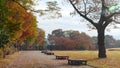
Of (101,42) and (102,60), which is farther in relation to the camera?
(101,42)

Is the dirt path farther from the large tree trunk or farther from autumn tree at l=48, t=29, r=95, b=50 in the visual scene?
autumn tree at l=48, t=29, r=95, b=50

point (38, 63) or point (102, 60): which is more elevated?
point (102, 60)

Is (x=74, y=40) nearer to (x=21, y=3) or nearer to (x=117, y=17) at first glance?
(x=117, y=17)

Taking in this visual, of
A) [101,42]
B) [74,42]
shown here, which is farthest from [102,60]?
[74,42]

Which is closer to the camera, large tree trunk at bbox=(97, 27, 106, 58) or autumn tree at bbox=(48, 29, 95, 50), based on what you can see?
large tree trunk at bbox=(97, 27, 106, 58)

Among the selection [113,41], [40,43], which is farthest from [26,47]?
[113,41]

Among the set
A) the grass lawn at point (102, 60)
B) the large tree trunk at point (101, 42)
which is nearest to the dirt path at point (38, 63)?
the grass lawn at point (102, 60)

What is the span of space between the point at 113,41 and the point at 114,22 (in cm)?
15398

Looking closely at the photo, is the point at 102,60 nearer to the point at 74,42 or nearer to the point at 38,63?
the point at 38,63

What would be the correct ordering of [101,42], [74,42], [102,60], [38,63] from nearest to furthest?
[38,63]
[102,60]
[101,42]
[74,42]

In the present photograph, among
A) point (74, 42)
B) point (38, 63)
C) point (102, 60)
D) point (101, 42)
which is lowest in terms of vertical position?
point (38, 63)

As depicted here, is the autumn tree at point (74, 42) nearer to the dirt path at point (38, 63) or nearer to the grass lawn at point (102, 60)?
the grass lawn at point (102, 60)

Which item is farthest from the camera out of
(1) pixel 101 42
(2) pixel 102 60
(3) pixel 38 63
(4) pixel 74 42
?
(4) pixel 74 42

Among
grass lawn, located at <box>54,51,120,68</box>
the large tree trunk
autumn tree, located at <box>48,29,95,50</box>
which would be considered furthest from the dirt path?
autumn tree, located at <box>48,29,95,50</box>
